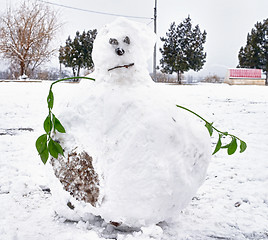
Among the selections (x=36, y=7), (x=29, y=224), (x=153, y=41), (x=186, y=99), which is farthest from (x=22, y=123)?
(x=36, y=7)

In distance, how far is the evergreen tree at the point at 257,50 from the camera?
26438 millimetres

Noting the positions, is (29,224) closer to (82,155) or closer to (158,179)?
(82,155)

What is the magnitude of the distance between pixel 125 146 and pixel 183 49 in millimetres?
22783

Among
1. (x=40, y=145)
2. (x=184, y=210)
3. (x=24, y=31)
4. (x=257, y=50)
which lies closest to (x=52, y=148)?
(x=40, y=145)

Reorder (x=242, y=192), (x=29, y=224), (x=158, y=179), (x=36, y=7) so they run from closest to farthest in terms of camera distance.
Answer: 1. (x=158, y=179)
2. (x=29, y=224)
3. (x=242, y=192)
4. (x=36, y=7)

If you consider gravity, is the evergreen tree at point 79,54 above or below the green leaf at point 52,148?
above

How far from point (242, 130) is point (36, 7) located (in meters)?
16.0

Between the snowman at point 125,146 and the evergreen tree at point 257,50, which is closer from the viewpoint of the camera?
the snowman at point 125,146

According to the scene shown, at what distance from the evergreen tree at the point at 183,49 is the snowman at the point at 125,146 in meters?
21.3

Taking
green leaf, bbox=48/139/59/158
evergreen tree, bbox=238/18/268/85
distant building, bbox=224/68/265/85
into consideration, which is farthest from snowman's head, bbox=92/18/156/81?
evergreen tree, bbox=238/18/268/85

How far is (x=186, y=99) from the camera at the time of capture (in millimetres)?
7539

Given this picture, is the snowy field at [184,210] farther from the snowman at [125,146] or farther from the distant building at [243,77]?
the distant building at [243,77]

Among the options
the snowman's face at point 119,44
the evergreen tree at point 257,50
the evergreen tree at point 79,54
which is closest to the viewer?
the snowman's face at point 119,44

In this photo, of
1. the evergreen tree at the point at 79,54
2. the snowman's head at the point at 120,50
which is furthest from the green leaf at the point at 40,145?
the evergreen tree at the point at 79,54
